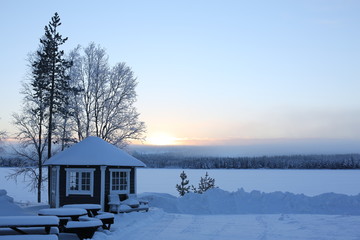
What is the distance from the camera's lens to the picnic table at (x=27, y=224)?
1142cm

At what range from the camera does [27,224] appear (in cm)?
1153

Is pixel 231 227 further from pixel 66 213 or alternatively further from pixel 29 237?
pixel 29 237

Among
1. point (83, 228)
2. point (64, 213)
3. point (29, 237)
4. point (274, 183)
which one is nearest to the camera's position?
point (29, 237)

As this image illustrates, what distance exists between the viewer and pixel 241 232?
15703 millimetres

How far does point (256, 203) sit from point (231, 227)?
8369 millimetres

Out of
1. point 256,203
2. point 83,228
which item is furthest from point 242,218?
point 83,228

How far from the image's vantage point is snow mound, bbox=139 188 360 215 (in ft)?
77.7

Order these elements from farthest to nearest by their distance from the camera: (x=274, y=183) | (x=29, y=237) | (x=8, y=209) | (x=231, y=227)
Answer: (x=274, y=183), (x=8, y=209), (x=231, y=227), (x=29, y=237)

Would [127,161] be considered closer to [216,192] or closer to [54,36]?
[216,192]

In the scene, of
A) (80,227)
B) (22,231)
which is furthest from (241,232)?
(22,231)

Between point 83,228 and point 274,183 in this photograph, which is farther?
point 274,183

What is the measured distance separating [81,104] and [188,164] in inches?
5067

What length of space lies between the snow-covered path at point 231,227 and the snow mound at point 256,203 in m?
2.84

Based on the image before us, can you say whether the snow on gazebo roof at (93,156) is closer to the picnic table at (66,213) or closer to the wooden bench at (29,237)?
the picnic table at (66,213)
